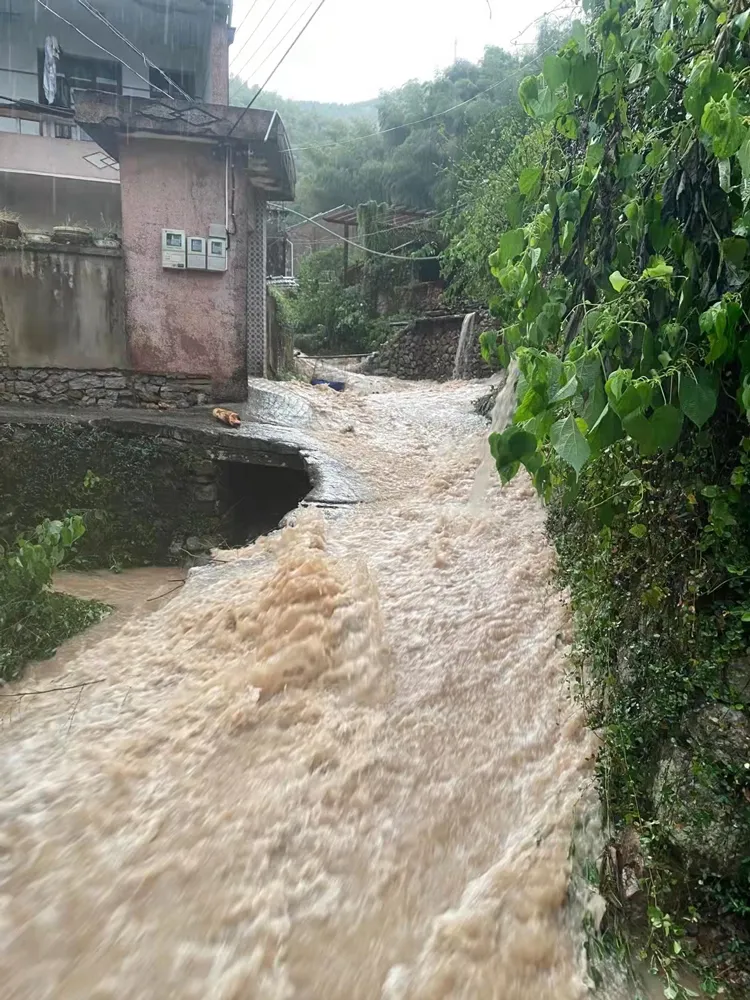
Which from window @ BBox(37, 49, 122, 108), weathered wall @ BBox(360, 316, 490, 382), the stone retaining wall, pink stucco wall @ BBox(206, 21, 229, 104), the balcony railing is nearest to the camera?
the stone retaining wall

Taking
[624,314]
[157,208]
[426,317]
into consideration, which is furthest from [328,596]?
[426,317]

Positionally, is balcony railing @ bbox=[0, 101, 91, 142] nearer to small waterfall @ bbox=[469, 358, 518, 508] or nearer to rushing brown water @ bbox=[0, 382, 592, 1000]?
small waterfall @ bbox=[469, 358, 518, 508]

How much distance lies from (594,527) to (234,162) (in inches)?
296

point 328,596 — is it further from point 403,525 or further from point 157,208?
point 157,208

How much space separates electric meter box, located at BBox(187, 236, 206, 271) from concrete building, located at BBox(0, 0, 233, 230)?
20.2 feet

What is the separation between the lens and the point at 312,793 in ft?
11.3

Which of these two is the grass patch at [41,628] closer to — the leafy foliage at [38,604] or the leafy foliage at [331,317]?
the leafy foliage at [38,604]

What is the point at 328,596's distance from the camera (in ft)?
16.0

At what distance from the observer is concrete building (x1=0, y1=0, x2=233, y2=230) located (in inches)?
566

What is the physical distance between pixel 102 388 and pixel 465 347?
31.7ft

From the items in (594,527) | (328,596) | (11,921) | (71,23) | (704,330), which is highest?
(71,23)

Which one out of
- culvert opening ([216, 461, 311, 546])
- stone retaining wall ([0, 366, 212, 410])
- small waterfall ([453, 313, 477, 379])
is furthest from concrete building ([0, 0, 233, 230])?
culvert opening ([216, 461, 311, 546])

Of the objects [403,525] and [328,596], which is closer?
[328,596]

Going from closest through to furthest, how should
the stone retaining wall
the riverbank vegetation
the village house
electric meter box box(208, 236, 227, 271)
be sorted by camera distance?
1. the riverbank vegetation
2. the village house
3. the stone retaining wall
4. electric meter box box(208, 236, 227, 271)
